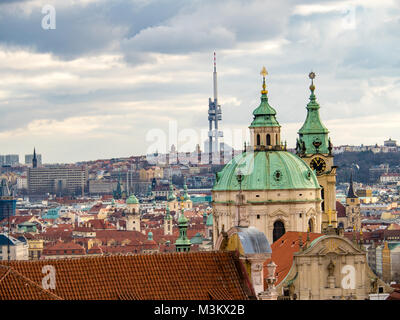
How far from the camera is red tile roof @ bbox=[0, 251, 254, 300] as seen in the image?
677 inches

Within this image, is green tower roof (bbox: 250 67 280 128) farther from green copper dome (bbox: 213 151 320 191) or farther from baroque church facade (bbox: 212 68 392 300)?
green copper dome (bbox: 213 151 320 191)

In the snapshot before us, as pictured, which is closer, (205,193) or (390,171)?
(205,193)

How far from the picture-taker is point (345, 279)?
29375 mm

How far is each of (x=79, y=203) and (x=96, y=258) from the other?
428 feet

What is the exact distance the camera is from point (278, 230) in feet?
122

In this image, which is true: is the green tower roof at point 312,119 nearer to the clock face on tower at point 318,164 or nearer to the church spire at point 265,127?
the clock face on tower at point 318,164

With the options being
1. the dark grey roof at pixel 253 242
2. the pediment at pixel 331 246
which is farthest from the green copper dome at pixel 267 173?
the dark grey roof at pixel 253 242

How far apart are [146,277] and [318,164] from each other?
25.8 m

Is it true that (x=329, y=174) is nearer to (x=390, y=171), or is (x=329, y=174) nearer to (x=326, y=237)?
(x=326, y=237)

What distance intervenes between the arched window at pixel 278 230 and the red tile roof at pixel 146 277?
1872cm

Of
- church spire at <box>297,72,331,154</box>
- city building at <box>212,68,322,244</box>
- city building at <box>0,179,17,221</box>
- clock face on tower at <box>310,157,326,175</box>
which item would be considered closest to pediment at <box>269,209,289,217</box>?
city building at <box>212,68,322,244</box>

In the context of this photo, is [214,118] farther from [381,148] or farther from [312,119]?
[381,148]
